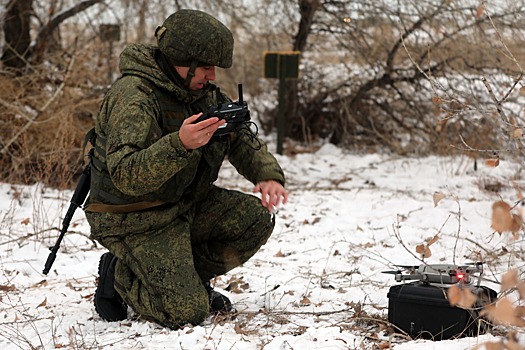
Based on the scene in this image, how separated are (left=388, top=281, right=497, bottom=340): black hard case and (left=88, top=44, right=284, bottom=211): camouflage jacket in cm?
87

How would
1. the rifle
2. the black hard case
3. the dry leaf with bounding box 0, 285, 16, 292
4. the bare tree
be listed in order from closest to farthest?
the black hard case
the rifle
the dry leaf with bounding box 0, 285, 16, 292
the bare tree

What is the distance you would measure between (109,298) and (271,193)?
913 millimetres

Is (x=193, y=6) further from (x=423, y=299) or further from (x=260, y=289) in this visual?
(x=423, y=299)

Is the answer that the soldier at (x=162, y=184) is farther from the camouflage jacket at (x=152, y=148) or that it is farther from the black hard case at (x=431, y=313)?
the black hard case at (x=431, y=313)

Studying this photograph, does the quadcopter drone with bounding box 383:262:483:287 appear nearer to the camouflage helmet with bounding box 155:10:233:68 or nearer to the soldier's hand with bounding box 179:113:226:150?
the soldier's hand with bounding box 179:113:226:150

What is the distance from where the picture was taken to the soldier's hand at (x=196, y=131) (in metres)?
2.82

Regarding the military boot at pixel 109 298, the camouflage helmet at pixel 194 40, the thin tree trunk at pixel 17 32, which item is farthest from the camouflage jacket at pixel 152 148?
the thin tree trunk at pixel 17 32

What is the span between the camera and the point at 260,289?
3.79 m

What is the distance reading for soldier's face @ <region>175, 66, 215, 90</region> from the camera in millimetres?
3295

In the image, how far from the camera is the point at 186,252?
3285mm

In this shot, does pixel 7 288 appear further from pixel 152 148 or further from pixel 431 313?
pixel 431 313

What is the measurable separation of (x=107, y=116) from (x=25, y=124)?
3.65 meters

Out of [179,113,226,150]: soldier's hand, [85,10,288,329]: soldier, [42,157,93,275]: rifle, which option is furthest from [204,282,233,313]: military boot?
[179,113,226,150]: soldier's hand

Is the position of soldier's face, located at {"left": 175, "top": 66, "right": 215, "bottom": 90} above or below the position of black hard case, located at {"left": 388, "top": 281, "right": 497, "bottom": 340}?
above
